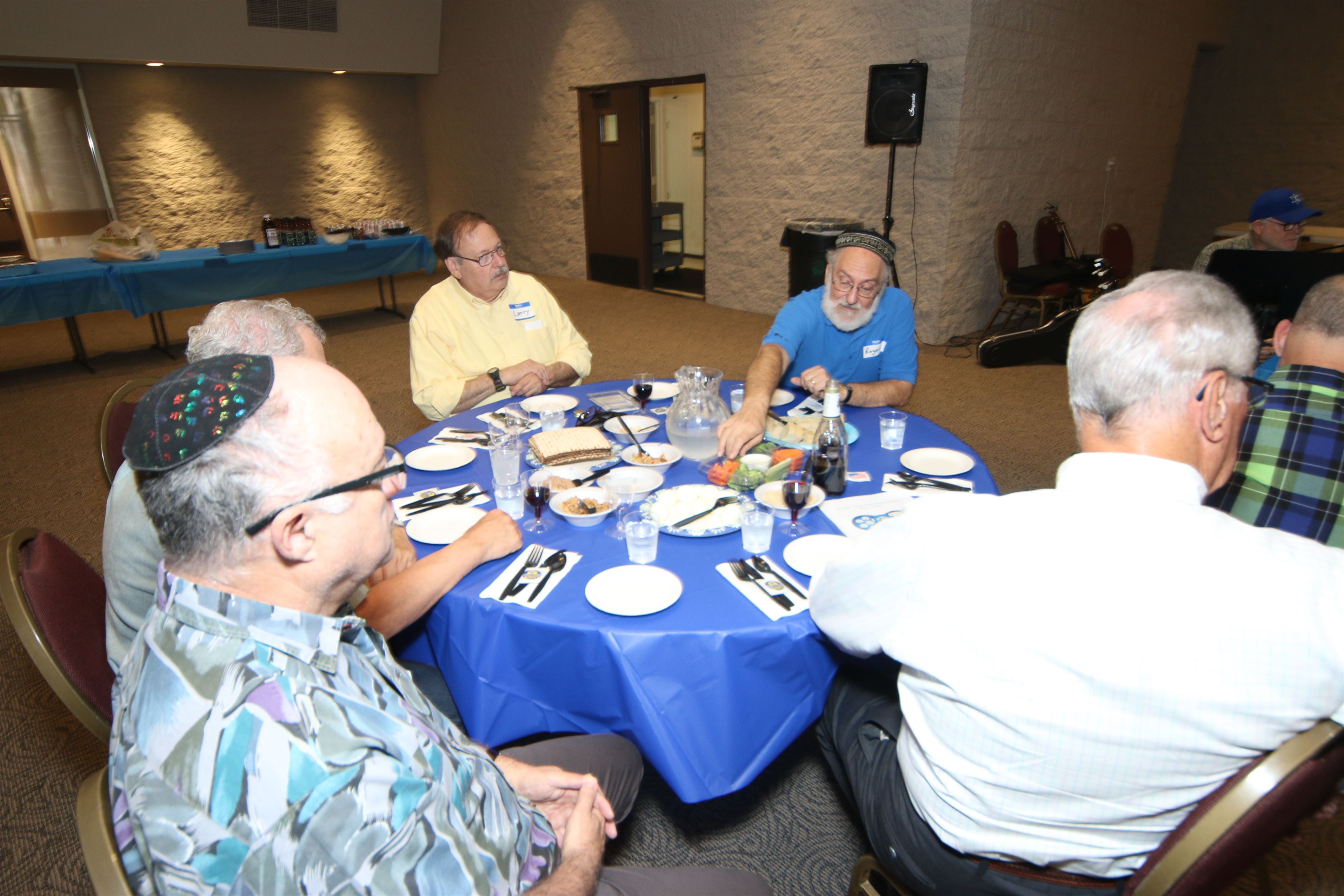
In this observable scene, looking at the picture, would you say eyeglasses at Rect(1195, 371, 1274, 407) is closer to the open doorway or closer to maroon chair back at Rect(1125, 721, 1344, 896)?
maroon chair back at Rect(1125, 721, 1344, 896)

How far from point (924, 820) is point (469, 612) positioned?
928 mm

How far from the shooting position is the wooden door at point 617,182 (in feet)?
26.6

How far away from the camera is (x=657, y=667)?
4.31ft

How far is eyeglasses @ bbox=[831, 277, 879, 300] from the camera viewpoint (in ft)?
9.01

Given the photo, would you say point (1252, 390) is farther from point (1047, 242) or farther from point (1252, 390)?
point (1047, 242)

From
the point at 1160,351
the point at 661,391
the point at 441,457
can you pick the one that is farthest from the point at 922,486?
the point at 441,457

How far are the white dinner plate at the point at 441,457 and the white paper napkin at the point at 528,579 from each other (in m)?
0.58

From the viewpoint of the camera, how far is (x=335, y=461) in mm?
911

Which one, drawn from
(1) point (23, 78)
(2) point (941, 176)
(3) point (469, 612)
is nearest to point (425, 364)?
(3) point (469, 612)

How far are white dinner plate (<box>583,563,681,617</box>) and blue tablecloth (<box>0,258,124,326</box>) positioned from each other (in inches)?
247

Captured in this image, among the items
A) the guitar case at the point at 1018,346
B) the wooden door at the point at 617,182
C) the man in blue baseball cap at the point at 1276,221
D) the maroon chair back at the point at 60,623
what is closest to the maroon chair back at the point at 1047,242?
the man in blue baseball cap at the point at 1276,221

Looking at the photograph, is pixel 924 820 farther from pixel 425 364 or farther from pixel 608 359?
pixel 608 359

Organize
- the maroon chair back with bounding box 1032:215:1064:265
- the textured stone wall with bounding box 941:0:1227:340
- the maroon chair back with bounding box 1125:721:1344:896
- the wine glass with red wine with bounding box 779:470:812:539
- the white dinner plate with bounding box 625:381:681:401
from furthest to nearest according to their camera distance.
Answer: the maroon chair back with bounding box 1032:215:1064:265 < the textured stone wall with bounding box 941:0:1227:340 < the white dinner plate with bounding box 625:381:681:401 < the wine glass with red wine with bounding box 779:470:812:539 < the maroon chair back with bounding box 1125:721:1344:896

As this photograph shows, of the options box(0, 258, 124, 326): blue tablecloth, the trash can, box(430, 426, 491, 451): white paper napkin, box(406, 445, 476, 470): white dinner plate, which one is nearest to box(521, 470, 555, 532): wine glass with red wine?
box(406, 445, 476, 470): white dinner plate
